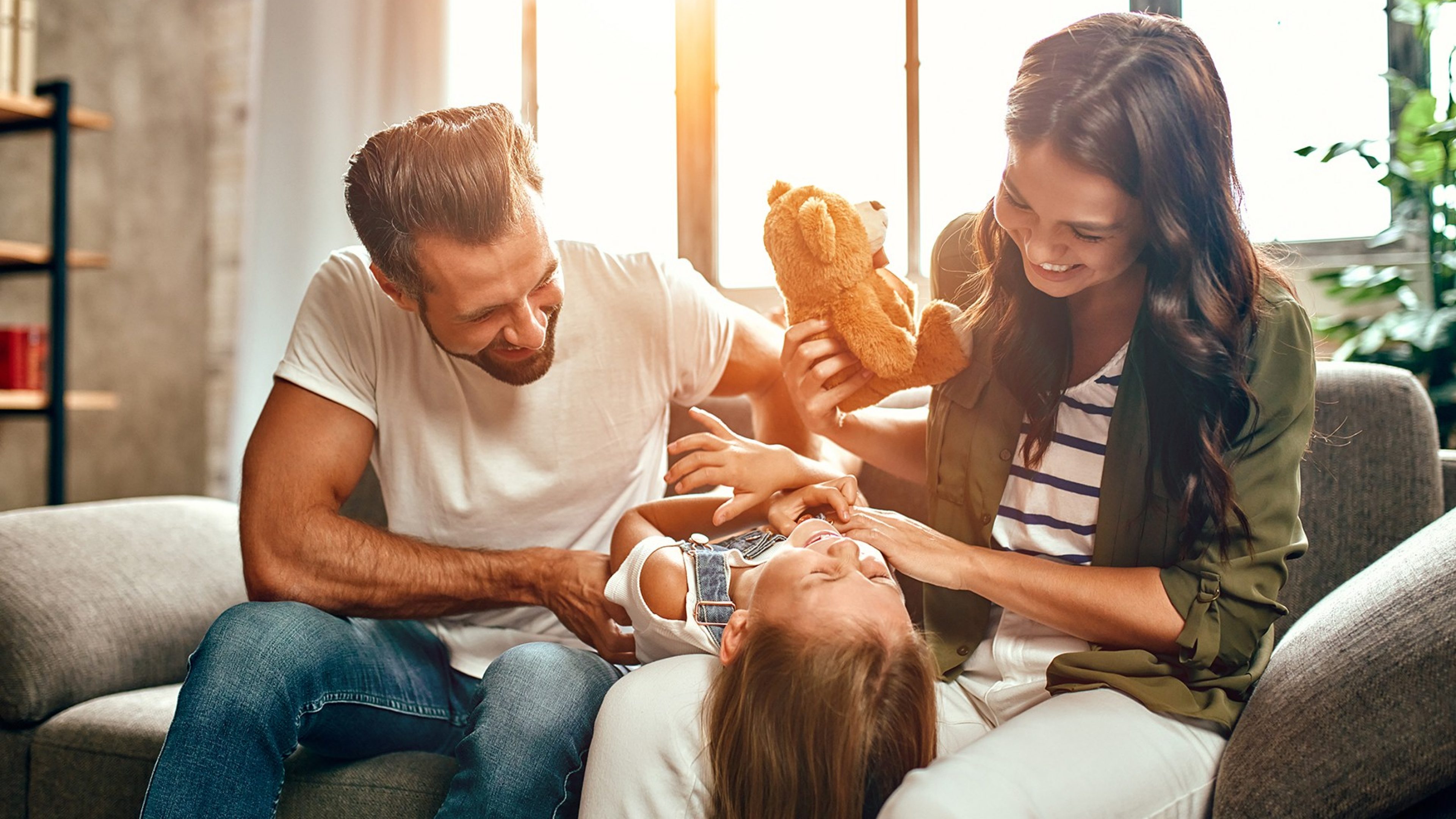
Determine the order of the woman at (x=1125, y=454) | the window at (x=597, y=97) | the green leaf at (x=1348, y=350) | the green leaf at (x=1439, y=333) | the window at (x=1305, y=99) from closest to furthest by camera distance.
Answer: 1. the woman at (x=1125, y=454)
2. the green leaf at (x=1439, y=333)
3. the green leaf at (x=1348, y=350)
4. the window at (x=1305, y=99)
5. the window at (x=597, y=97)

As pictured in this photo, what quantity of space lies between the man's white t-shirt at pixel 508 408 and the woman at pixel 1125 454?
16.2 inches

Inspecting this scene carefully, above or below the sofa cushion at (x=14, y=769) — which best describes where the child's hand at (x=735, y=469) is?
above

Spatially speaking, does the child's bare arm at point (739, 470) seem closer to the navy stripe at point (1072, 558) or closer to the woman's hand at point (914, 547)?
the woman's hand at point (914, 547)

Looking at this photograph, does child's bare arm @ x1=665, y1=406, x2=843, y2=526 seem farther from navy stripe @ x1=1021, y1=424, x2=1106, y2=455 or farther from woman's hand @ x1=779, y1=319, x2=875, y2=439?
navy stripe @ x1=1021, y1=424, x2=1106, y2=455

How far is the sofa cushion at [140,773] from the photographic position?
1.35 m

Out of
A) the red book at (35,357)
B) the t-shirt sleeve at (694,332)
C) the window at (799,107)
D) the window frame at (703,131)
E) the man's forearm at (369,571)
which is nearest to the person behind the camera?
the man's forearm at (369,571)

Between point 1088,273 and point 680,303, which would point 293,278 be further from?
point 1088,273

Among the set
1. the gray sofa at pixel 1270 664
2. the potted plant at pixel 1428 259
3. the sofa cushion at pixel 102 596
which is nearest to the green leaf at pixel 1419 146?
the potted plant at pixel 1428 259

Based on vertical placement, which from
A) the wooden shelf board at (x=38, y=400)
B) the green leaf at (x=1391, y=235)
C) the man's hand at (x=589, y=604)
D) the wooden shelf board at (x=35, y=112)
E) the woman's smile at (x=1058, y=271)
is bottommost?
the man's hand at (x=589, y=604)

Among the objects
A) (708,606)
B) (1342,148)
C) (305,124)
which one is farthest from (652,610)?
(305,124)

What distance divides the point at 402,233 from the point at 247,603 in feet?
1.80

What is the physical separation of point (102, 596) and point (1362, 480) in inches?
79.0

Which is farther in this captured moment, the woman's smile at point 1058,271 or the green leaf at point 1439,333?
the green leaf at point 1439,333

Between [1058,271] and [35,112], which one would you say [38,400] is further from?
[1058,271]
